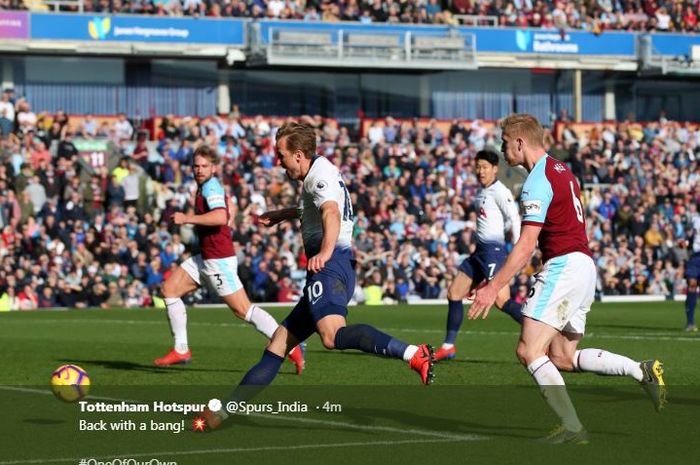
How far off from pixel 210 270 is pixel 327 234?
545 centimetres

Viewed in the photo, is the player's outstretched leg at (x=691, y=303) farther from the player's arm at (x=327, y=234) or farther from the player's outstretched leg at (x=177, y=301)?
the player's arm at (x=327, y=234)

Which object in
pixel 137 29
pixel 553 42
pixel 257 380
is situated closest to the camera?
pixel 257 380

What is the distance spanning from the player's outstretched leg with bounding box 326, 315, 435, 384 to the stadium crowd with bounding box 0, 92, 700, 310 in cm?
2084

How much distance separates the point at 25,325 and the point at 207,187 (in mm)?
9776

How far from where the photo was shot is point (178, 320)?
51.6 feet

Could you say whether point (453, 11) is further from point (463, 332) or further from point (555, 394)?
point (555, 394)

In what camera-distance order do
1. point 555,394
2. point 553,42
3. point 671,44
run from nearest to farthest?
1. point 555,394
2. point 553,42
3. point 671,44

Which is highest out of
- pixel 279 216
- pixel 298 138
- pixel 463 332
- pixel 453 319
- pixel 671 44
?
pixel 671 44

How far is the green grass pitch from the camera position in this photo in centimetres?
914

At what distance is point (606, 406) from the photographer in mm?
11703

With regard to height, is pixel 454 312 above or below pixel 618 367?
below

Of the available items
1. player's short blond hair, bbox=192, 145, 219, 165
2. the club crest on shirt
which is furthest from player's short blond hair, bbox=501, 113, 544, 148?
player's short blond hair, bbox=192, 145, 219, 165

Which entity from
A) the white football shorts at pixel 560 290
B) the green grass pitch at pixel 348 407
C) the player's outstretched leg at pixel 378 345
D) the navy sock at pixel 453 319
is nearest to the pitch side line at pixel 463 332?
the green grass pitch at pixel 348 407

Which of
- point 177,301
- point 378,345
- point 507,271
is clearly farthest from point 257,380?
point 177,301
